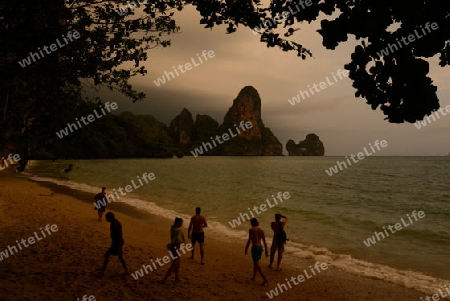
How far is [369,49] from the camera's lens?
14.0 ft

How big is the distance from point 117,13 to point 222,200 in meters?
25.4

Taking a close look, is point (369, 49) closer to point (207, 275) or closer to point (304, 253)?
point (207, 275)

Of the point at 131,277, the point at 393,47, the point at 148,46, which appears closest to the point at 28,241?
the point at 131,277

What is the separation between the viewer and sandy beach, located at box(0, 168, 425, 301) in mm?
8023

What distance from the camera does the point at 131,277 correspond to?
9.20 m

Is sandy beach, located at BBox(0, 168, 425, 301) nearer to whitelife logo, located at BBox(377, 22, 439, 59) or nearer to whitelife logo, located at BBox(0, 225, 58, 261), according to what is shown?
whitelife logo, located at BBox(0, 225, 58, 261)

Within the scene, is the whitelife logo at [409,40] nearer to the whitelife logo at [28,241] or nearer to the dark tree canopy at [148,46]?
the dark tree canopy at [148,46]

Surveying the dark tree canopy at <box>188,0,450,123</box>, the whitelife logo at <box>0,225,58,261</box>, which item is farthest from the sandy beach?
the dark tree canopy at <box>188,0,450,123</box>

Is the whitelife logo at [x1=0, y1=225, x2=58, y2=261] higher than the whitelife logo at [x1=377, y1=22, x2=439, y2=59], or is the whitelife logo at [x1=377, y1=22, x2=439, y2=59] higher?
the whitelife logo at [x1=0, y1=225, x2=58, y2=261]

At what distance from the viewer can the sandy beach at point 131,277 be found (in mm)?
8023

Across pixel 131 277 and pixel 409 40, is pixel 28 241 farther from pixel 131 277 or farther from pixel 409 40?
pixel 409 40

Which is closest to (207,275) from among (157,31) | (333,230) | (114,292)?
(114,292)

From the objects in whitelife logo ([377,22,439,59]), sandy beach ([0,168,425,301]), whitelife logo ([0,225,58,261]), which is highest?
whitelife logo ([0,225,58,261])

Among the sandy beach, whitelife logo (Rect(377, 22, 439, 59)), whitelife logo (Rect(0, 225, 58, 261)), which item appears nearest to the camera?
whitelife logo (Rect(377, 22, 439, 59))
